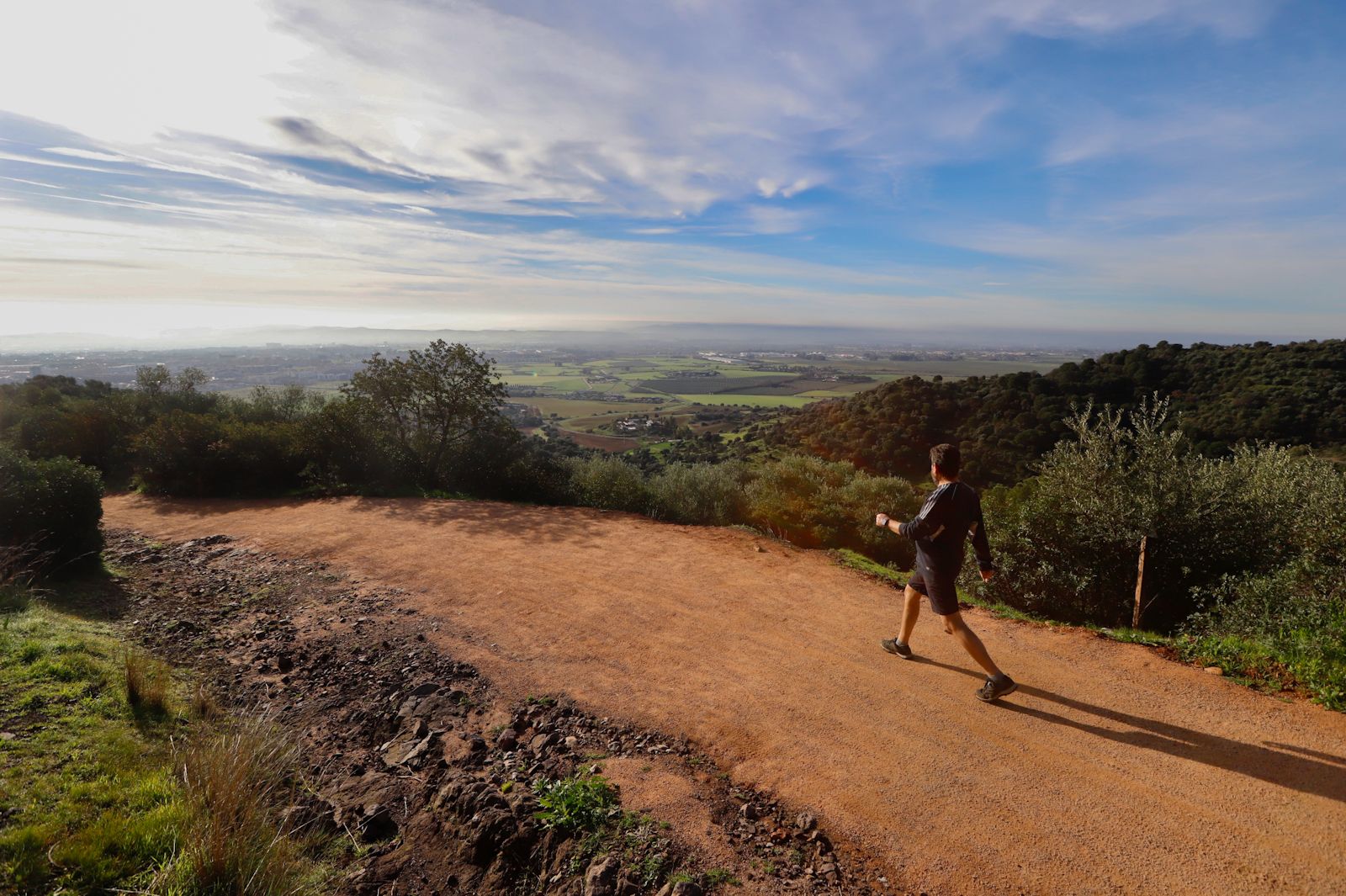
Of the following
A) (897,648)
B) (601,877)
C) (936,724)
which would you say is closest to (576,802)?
(601,877)

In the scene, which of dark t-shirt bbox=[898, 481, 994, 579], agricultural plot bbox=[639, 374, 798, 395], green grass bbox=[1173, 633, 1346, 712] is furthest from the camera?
agricultural plot bbox=[639, 374, 798, 395]

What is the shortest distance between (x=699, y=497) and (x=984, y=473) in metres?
17.7

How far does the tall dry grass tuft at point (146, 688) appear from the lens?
5.05 meters

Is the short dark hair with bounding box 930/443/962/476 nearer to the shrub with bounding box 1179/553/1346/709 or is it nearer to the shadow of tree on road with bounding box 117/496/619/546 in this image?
the shrub with bounding box 1179/553/1346/709

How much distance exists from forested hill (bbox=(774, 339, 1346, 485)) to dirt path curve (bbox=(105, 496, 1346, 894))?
17.5 m

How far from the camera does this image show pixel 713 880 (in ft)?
10.9

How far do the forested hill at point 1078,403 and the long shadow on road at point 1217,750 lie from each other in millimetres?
18270

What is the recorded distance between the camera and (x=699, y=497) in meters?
14.4

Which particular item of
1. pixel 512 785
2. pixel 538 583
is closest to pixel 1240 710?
pixel 512 785

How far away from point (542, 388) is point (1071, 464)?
79.9 meters

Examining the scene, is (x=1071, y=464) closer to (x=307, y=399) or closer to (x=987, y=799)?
(x=987, y=799)

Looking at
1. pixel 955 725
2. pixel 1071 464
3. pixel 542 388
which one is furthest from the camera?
pixel 542 388

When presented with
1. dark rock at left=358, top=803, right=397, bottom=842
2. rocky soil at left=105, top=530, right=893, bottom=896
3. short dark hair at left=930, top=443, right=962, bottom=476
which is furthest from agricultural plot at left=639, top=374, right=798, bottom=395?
dark rock at left=358, top=803, right=397, bottom=842

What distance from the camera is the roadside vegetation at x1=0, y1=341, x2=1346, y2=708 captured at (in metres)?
7.02
